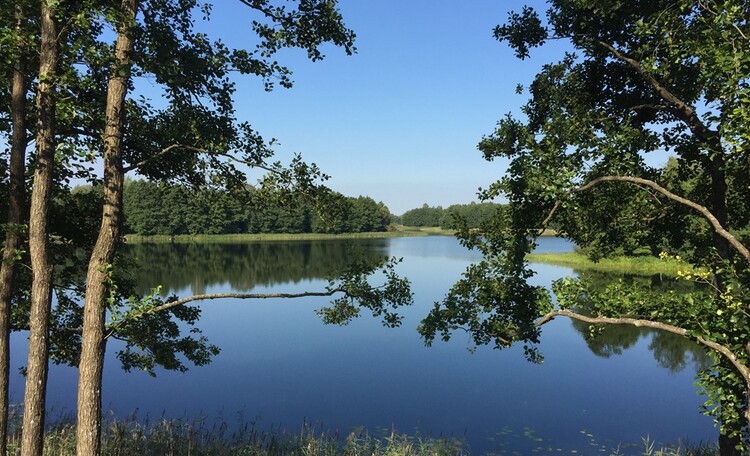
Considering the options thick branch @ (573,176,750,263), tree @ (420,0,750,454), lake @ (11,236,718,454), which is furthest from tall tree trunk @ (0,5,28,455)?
thick branch @ (573,176,750,263)

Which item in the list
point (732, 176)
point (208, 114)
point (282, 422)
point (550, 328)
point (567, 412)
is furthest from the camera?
point (550, 328)

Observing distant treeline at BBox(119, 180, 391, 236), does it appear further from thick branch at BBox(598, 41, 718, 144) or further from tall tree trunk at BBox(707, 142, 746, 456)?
tall tree trunk at BBox(707, 142, 746, 456)

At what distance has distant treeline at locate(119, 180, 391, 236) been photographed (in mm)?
7762

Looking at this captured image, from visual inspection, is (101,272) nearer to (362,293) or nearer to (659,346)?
(362,293)

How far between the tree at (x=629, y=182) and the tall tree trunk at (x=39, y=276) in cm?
647

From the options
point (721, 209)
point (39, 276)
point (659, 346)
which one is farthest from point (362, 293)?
point (659, 346)

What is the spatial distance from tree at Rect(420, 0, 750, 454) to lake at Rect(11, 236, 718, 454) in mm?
2889

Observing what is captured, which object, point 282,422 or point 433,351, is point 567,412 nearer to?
point 433,351

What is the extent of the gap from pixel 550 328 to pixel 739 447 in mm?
25899

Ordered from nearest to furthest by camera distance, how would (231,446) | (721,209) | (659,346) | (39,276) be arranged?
(39,276) < (721,209) < (231,446) < (659,346)

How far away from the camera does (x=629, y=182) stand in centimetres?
889

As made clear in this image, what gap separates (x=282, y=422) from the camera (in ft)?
54.1

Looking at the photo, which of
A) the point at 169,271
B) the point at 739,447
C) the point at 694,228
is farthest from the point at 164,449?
the point at 169,271

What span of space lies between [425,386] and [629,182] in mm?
13998
